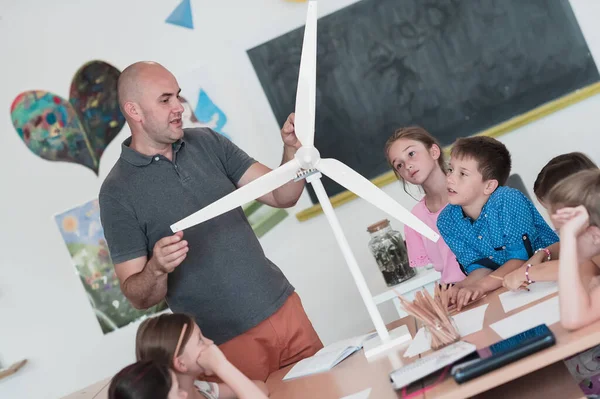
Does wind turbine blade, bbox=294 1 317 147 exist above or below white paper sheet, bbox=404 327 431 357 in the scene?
above

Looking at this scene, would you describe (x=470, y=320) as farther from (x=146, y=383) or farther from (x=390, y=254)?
(x=390, y=254)

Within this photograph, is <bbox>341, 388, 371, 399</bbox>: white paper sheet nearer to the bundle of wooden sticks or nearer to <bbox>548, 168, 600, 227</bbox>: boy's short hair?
the bundle of wooden sticks

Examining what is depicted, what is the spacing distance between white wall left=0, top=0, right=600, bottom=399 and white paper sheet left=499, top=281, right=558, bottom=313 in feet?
5.21

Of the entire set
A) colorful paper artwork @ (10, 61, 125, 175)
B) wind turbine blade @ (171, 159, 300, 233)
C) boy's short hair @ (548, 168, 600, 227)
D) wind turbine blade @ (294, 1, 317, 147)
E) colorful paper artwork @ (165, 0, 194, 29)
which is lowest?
boy's short hair @ (548, 168, 600, 227)

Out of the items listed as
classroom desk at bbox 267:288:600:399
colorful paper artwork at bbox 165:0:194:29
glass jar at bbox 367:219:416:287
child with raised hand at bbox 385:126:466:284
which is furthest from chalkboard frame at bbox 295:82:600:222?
classroom desk at bbox 267:288:600:399

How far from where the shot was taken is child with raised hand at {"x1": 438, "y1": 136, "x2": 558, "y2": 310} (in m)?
2.24

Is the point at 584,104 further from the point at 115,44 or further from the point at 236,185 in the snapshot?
the point at 115,44

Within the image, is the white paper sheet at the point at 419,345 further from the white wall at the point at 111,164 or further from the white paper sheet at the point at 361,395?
the white wall at the point at 111,164

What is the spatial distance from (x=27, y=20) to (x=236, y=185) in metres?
1.95

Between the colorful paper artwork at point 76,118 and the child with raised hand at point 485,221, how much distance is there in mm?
2036

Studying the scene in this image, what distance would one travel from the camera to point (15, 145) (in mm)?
3947

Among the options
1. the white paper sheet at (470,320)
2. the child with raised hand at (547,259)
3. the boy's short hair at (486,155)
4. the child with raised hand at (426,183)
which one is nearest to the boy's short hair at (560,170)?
the child with raised hand at (547,259)

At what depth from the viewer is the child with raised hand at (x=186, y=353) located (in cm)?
177

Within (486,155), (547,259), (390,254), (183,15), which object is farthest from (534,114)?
(183,15)
